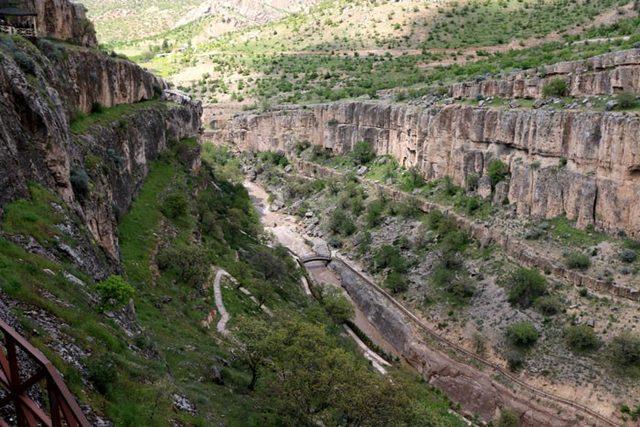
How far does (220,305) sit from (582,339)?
21.9 m

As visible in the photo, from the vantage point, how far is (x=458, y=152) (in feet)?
181

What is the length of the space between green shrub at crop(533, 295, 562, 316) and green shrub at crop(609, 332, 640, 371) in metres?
4.83

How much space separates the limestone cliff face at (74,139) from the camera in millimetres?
19000

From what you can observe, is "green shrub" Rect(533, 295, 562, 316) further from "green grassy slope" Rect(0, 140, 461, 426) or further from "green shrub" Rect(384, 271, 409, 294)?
"green shrub" Rect(384, 271, 409, 294)

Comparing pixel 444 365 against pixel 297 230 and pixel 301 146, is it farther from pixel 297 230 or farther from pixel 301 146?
pixel 301 146

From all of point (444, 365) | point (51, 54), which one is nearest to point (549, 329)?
point (444, 365)

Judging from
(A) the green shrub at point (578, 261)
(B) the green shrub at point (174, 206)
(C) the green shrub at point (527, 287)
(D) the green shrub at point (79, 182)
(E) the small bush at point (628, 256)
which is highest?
(D) the green shrub at point (79, 182)

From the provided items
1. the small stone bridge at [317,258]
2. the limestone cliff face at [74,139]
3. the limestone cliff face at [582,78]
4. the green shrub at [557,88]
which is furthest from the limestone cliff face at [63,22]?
the green shrub at [557,88]

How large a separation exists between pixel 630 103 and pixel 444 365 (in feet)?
72.1

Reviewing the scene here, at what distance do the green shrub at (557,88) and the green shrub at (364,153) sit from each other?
2844 centimetres

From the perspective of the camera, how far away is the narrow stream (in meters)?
48.3

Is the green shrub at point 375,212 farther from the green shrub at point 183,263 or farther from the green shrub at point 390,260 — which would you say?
the green shrub at point 183,263

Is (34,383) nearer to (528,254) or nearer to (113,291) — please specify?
(113,291)

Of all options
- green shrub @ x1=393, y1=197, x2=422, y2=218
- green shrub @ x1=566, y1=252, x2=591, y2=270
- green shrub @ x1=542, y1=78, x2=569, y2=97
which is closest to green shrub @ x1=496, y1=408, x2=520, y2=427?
green shrub @ x1=566, y1=252, x2=591, y2=270
